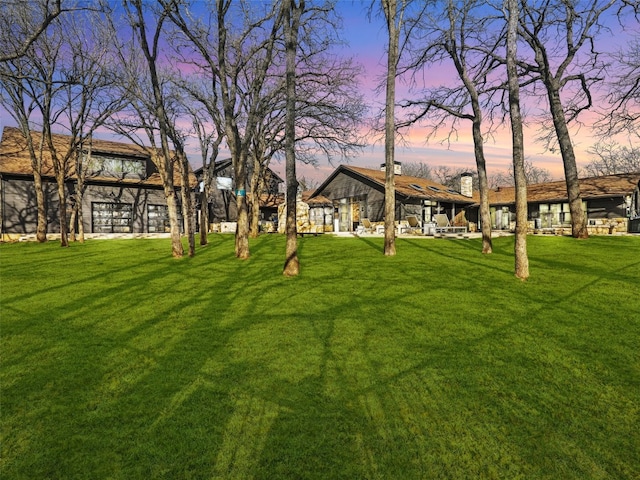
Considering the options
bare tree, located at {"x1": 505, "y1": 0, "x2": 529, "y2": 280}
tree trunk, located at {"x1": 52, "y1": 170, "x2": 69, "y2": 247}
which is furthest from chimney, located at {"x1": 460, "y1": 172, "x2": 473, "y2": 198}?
tree trunk, located at {"x1": 52, "y1": 170, "x2": 69, "y2": 247}

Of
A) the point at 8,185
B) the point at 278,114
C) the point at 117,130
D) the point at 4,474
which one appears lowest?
the point at 4,474

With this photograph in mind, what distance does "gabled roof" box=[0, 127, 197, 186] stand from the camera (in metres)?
23.2

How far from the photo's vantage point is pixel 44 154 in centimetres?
2561

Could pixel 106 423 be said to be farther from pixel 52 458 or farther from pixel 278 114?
pixel 278 114

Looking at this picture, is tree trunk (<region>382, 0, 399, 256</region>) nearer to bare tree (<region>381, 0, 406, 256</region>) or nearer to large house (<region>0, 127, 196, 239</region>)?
bare tree (<region>381, 0, 406, 256</region>)

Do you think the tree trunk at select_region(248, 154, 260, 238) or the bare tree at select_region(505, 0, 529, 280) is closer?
the bare tree at select_region(505, 0, 529, 280)

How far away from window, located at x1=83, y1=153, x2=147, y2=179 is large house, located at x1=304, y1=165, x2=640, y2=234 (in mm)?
14834

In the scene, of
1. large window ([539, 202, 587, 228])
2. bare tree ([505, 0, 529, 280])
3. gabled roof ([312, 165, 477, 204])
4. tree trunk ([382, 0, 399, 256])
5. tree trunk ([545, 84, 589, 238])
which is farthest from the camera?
large window ([539, 202, 587, 228])

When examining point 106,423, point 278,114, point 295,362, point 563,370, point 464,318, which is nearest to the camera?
point 106,423

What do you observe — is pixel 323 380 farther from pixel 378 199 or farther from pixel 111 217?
pixel 111 217

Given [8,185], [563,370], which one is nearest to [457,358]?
[563,370]

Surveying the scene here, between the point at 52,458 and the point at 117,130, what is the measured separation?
21997mm

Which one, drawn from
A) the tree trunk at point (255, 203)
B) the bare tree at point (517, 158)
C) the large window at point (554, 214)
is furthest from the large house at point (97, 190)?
the large window at point (554, 214)

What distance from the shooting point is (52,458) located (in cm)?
277
